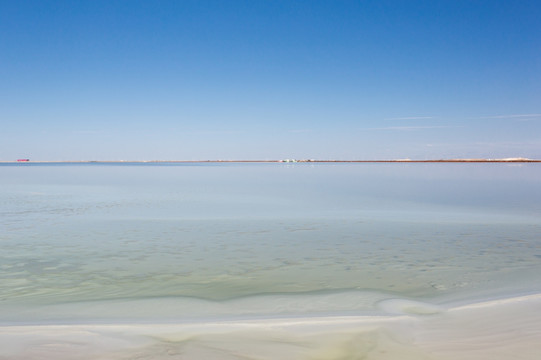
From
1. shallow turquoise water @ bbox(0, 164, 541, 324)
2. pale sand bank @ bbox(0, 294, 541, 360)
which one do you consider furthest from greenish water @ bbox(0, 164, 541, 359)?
pale sand bank @ bbox(0, 294, 541, 360)

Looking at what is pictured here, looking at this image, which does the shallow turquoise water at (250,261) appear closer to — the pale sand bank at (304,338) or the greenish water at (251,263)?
the greenish water at (251,263)

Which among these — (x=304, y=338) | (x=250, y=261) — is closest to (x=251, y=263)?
(x=250, y=261)

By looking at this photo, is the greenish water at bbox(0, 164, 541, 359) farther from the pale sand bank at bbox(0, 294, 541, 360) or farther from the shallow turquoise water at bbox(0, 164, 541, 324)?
the pale sand bank at bbox(0, 294, 541, 360)

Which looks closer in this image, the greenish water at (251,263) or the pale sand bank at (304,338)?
the pale sand bank at (304,338)

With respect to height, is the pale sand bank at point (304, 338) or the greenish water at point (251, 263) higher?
the greenish water at point (251, 263)

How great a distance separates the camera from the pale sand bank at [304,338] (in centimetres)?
455

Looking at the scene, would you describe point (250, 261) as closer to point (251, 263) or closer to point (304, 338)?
point (251, 263)

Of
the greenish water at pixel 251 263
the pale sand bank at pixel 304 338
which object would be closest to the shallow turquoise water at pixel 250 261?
the greenish water at pixel 251 263

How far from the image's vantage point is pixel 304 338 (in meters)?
4.98

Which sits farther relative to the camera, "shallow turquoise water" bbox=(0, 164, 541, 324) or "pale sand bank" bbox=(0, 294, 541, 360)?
"shallow turquoise water" bbox=(0, 164, 541, 324)

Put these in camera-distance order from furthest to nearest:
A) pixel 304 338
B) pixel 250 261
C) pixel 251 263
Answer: pixel 250 261
pixel 251 263
pixel 304 338

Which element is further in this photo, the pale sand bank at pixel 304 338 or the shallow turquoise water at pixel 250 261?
the shallow turquoise water at pixel 250 261

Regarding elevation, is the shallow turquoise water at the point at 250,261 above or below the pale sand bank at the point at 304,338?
above

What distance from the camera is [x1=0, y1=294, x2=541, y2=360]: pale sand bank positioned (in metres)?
4.55
